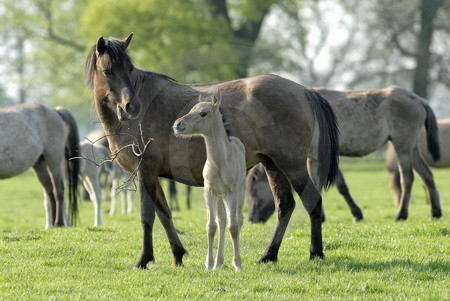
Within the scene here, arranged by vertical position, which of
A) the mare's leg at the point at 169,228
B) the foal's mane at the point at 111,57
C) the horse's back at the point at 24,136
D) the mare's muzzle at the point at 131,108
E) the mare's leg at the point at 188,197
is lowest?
the mare's leg at the point at 188,197

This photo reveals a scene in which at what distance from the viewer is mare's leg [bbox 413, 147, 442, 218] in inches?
446

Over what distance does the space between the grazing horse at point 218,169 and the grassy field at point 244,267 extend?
0.46m

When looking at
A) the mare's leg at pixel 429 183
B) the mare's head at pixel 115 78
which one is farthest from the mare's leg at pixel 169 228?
the mare's leg at pixel 429 183

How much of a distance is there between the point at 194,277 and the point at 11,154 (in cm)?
609

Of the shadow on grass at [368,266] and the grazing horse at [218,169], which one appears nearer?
the grazing horse at [218,169]

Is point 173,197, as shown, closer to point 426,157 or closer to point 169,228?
point 426,157

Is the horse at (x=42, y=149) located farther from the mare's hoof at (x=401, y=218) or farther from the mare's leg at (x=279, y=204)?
the mare's hoof at (x=401, y=218)

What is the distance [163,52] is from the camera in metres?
28.2

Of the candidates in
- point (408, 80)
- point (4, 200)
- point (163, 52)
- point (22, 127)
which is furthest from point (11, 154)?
point (408, 80)

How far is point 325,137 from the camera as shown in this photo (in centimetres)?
730

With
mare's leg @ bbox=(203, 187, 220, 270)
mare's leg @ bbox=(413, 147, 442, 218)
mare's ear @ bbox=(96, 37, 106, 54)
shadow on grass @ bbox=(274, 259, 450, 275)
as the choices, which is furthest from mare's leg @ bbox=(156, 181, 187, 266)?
mare's leg @ bbox=(413, 147, 442, 218)

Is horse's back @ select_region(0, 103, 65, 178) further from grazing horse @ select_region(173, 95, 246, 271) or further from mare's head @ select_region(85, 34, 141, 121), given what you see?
grazing horse @ select_region(173, 95, 246, 271)

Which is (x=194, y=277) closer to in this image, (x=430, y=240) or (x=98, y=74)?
(x=98, y=74)

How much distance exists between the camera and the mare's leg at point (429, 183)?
11327 millimetres
